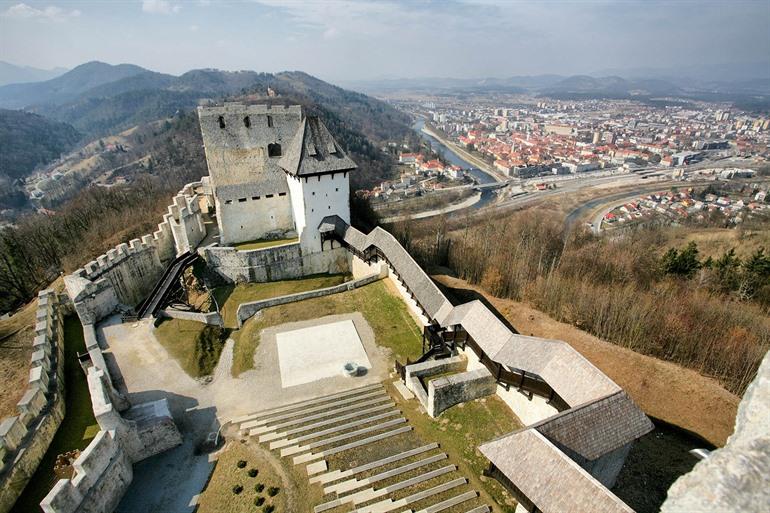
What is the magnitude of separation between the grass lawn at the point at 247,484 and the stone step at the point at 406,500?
244cm

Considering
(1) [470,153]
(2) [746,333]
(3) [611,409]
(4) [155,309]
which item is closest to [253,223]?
(4) [155,309]

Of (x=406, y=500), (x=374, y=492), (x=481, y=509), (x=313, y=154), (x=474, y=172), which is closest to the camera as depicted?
(x=481, y=509)

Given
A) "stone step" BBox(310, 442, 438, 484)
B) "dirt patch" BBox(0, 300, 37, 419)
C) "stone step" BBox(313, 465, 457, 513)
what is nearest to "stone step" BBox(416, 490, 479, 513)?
"stone step" BBox(313, 465, 457, 513)

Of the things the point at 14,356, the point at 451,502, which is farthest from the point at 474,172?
the point at 451,502

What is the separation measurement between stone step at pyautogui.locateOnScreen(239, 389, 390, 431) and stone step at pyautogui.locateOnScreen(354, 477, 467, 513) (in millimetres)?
5450

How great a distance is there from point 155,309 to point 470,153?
155 m

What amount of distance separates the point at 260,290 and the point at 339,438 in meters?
15.6

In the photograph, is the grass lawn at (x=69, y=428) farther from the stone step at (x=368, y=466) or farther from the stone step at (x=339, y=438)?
the stone step at (x=368, y=466)

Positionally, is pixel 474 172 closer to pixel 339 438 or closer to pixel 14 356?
pixel 339 438

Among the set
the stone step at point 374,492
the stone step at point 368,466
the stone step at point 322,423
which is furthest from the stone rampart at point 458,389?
the stone step at point 374,492

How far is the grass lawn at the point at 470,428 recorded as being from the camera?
14.2 meters

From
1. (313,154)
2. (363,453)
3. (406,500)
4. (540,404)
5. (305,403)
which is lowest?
(305,403)

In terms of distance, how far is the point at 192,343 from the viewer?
21.7m

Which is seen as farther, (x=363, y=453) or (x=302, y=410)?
(x=302, y=410)
